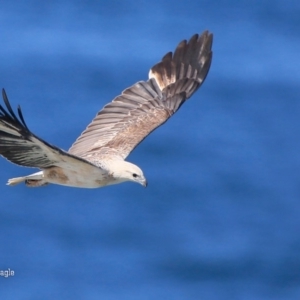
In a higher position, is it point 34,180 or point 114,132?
point 114,132

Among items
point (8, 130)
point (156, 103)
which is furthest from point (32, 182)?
point (156, 103)

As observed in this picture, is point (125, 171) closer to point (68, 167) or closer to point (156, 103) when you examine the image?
point (68, 167)

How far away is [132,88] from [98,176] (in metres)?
2.46

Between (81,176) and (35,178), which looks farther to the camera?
(35,178)

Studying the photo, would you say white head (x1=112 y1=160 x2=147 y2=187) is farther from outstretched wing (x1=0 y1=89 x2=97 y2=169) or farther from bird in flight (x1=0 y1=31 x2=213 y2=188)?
outstretched wing (x1=0 y1=89 x2=97 y2=169)

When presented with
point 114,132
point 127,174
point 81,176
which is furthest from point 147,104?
point 81,176

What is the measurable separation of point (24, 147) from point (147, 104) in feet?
9.99

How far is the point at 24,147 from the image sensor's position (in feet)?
34.7

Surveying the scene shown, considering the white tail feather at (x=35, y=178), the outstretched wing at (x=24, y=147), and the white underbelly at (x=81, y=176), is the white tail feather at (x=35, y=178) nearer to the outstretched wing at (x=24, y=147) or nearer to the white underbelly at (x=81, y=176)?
the white underbelly at (x=81, y=176)

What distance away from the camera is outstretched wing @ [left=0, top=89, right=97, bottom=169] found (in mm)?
10258

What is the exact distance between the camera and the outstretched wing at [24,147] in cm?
1026

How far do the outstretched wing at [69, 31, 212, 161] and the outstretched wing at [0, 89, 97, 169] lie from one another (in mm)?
1219

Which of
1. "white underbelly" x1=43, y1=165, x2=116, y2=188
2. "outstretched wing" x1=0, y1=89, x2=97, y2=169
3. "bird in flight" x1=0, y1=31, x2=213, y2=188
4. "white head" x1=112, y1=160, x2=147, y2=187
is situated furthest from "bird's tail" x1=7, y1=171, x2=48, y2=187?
"white head" x1=112, y1=160, x2=147, y2=187

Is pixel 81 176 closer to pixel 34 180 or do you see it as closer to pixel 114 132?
pixel 34 180
